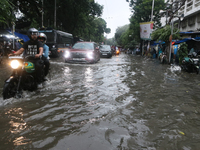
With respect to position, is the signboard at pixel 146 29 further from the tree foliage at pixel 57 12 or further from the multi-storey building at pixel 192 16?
the tree foliage at pixel 57 12

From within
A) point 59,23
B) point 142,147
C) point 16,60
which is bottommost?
point 142,147

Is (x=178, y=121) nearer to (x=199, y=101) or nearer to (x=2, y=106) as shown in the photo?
(x=199, y=101)

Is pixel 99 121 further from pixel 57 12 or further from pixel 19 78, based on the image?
pixel 57 12

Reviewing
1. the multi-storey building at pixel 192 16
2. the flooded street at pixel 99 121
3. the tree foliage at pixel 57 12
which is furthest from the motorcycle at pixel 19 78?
the multi-storey building at pixel 192 16

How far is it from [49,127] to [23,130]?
0.37 meters

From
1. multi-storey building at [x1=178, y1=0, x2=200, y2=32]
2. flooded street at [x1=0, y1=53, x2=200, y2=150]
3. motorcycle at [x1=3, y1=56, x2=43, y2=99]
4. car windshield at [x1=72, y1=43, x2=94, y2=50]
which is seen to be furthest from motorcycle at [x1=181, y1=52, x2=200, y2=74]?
multi-storey building at [x1=178, y1=0, x2=200, y2=32]

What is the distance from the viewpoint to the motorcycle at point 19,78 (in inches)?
158

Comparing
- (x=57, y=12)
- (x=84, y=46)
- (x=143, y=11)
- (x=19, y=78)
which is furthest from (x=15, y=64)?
(x=143, y=11)

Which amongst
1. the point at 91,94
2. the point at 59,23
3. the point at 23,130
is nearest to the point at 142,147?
the point at 23,130

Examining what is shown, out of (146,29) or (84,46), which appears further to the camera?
(146,29)

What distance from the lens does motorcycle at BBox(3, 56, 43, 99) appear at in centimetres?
401

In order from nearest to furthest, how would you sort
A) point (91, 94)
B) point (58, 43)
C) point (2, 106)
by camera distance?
point (2, 106) < point (91, 94) < point (58, 43)

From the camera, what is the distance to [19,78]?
4.21 meters

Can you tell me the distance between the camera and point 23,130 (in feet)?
8.73
